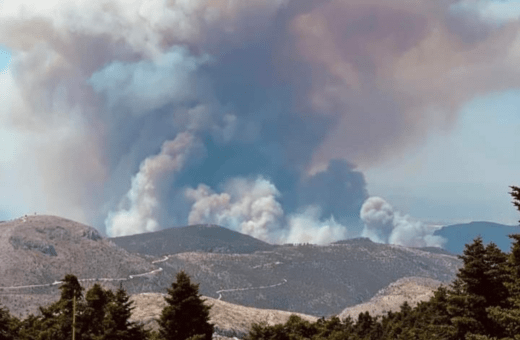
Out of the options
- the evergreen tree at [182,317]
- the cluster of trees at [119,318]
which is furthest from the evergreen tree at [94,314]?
the evergreen tree at [182,317]

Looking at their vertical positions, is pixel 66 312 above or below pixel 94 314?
above

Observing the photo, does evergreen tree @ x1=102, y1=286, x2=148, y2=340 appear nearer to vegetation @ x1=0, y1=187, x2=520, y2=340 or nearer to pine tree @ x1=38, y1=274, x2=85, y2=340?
vegetation @ x1=0, y1=187, x2=520, y2=340

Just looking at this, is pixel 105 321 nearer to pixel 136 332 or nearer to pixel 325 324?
pixel 136 332

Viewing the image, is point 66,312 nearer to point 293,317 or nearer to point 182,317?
point 182,317

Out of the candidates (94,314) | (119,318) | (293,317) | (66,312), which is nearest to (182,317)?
(119,318)

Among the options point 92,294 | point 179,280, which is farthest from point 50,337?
point 179,280

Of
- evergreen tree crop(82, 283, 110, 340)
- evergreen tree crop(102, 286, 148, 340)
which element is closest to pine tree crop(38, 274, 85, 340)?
evergreen tree crop(82, 283, 110, 340)

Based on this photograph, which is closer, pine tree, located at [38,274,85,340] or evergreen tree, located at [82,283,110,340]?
evergreen tree, located at [82,283,110,340]

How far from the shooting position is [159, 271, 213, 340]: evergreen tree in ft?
203

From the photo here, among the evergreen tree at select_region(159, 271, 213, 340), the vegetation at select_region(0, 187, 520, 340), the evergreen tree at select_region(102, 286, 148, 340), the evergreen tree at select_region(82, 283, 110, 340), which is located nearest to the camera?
the vegetation at select_region(0, 187, 520, 340)

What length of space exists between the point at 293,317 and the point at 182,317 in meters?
20.6

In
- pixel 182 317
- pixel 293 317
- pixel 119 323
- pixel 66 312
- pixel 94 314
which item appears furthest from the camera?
pixel 293 317

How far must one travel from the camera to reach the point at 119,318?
64.4 m

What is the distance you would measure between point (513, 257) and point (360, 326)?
12573 centimetres
